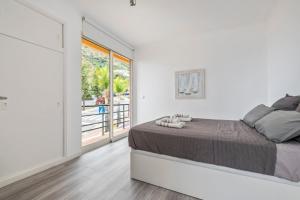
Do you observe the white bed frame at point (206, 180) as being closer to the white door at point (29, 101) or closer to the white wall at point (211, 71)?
the white door at point (29, 101)

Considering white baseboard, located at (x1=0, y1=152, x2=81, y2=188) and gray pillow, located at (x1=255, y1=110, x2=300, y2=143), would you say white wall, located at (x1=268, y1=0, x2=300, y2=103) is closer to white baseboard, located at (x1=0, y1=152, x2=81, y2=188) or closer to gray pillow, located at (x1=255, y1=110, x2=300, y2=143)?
gray pillow, located at (x1=255, y1=110, x2=300, y2=143)

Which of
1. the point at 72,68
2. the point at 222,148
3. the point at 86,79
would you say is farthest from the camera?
the point at 86,79

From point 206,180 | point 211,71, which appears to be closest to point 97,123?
point 206,180

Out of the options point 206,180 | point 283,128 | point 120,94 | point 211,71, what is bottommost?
point 206,180

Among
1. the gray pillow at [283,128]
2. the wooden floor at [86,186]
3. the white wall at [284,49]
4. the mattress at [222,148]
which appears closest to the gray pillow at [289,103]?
the white wall at [284,49]

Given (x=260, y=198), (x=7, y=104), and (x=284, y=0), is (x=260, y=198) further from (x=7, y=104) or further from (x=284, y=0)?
(x=7, y=104)

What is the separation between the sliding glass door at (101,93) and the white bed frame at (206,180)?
5.67 feet

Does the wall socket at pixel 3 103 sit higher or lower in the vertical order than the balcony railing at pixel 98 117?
higher

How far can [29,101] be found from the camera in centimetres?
204

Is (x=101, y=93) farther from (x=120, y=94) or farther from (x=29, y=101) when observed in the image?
(x=29, y=101)

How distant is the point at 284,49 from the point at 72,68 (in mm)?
3490

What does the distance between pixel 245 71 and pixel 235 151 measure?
2656mm

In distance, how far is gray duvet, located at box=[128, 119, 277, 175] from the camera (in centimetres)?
128

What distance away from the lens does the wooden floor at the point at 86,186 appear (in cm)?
159
